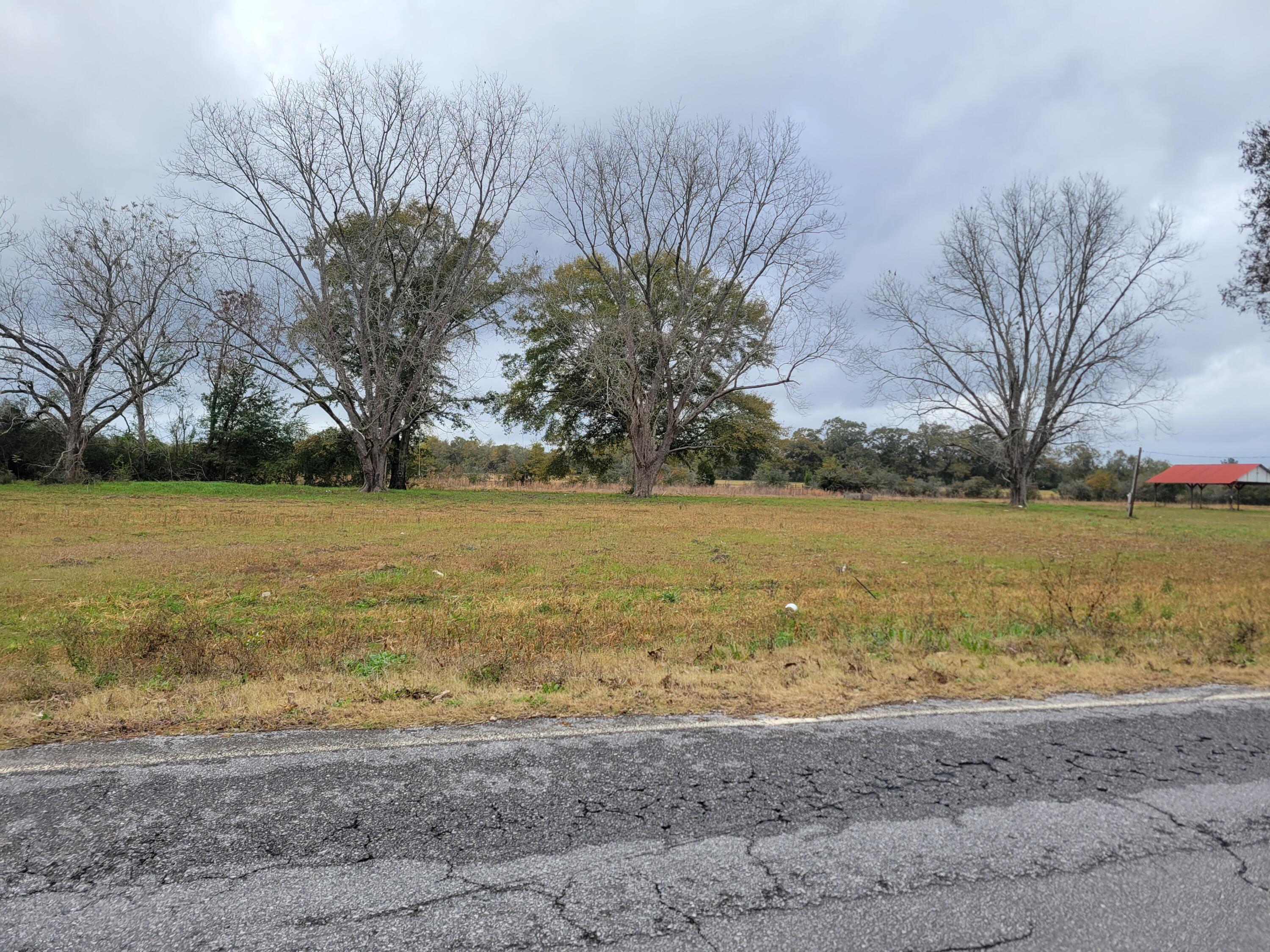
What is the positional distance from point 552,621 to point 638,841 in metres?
5.12

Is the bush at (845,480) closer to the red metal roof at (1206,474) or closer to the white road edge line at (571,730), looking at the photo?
the red metal roof at (1206,474)

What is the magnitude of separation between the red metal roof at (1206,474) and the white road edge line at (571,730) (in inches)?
2792

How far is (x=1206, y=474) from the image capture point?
6831cm

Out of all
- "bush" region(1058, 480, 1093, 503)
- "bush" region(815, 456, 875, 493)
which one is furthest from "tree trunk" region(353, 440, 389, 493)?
"bush" region(1058, 480, 1093, 503)

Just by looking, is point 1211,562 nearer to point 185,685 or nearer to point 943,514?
point 943,514

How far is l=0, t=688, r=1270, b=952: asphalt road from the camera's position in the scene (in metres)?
2.49

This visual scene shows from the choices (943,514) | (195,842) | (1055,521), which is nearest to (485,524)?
(195,842)

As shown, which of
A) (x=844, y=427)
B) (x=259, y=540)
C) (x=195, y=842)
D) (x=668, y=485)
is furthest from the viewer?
(x=844, y=427)

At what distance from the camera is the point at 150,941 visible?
237 cm

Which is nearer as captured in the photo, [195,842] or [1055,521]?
[195,842]

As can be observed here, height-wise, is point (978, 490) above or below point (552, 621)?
above

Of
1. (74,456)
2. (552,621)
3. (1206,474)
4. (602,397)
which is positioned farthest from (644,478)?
(1206,474)

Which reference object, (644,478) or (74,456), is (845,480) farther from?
(74,456)

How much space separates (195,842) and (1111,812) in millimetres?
4078
